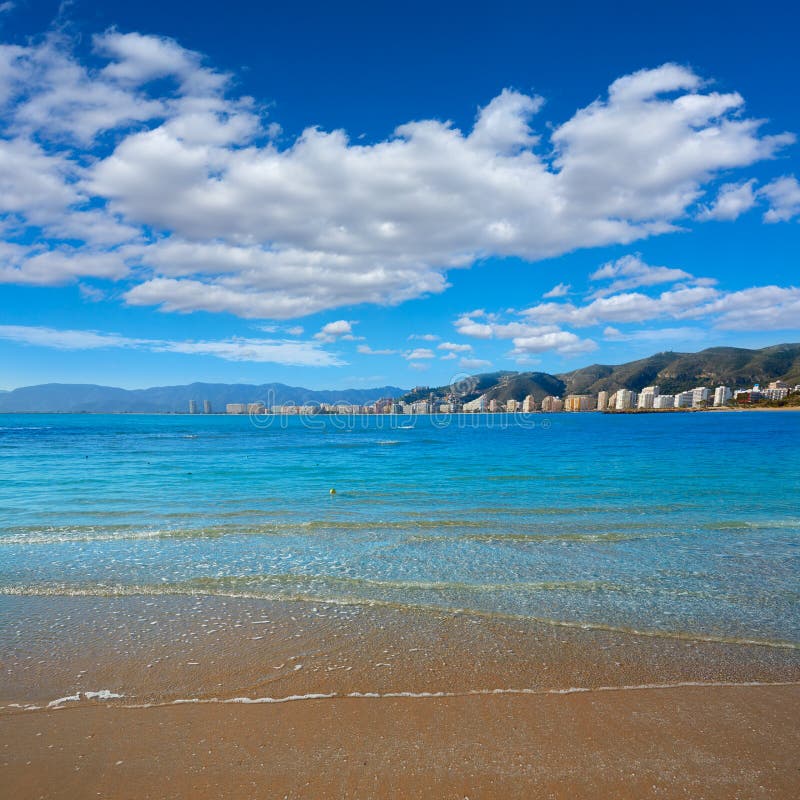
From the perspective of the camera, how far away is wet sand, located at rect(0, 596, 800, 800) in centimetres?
448

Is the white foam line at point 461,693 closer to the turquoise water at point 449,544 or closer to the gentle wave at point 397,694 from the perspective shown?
the gentle wave at point 397,694

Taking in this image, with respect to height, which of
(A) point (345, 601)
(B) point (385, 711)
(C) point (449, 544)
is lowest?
(C) point (449, 544)

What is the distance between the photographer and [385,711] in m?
5.56

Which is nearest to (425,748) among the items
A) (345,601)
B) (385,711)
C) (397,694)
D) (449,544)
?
(385,711)

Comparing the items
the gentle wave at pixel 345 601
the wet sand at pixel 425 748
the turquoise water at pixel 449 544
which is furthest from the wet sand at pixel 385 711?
the turquoise water at pixel 449 544

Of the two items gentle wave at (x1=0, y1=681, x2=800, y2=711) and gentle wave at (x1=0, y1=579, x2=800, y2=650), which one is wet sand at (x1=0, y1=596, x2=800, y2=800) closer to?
gentle wave at (x1=0, y1=681, x2=800, y2=711)

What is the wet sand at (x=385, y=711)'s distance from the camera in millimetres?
4484

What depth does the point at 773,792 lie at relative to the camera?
4.31 m

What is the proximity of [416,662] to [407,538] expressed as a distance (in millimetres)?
7361

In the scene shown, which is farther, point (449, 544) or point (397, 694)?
point (449, 544)

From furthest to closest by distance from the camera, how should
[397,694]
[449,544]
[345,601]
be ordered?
[449,544]
[345,601]
[397,694]

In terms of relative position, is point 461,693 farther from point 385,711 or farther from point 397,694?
point 385,711

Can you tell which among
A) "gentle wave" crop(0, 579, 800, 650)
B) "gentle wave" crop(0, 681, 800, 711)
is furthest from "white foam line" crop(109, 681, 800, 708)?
"gentle wave" crop(0, 579, 800, 650)

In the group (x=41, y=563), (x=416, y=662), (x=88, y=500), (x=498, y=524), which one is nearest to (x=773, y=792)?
(x=416, y=662)
